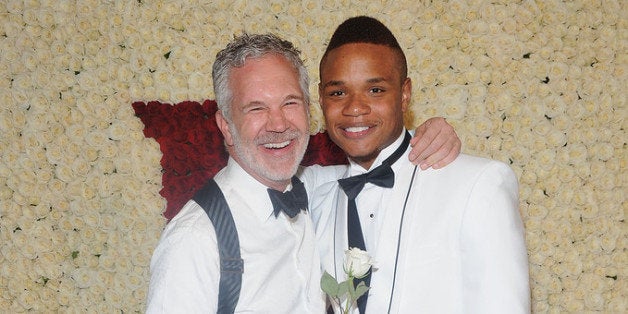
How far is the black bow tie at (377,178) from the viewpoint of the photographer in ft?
7.30

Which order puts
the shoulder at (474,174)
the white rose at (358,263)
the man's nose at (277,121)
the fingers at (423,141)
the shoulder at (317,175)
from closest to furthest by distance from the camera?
the white rose at (358,263) → the shoulder at (474,174) → the man's nose at (277,121) → the fingers at (423,141) → the shoulder at (317,175)

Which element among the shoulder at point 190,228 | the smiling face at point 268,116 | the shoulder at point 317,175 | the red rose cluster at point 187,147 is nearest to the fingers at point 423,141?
the smiling face at point 268,116

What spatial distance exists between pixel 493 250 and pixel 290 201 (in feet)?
2.28

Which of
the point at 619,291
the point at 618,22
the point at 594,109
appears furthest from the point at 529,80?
the point at 619,291

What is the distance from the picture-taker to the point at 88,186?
3270 millimetres

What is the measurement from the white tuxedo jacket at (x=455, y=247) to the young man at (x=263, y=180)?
19 centimetres

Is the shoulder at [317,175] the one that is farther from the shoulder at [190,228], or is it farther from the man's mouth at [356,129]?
the shoulder at [190,228]

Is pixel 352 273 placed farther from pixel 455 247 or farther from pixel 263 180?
pixel 263 180

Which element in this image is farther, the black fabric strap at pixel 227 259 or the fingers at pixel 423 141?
the fingers at pixel 423 141

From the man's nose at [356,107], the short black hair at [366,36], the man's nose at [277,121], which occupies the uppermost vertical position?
the short black hair at [366,36]

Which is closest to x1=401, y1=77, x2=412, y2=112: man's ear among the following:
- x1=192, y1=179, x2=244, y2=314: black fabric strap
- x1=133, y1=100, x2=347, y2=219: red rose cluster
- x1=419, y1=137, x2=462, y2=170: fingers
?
x1=419, y1=137, x2=462, y2=170: fingers

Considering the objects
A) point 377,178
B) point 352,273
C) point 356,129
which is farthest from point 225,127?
point 352,273

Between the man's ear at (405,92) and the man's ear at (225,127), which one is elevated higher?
the man's ear at (405,92)

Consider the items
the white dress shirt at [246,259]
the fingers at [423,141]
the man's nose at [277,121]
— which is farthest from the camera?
the fingers at [423,141]
